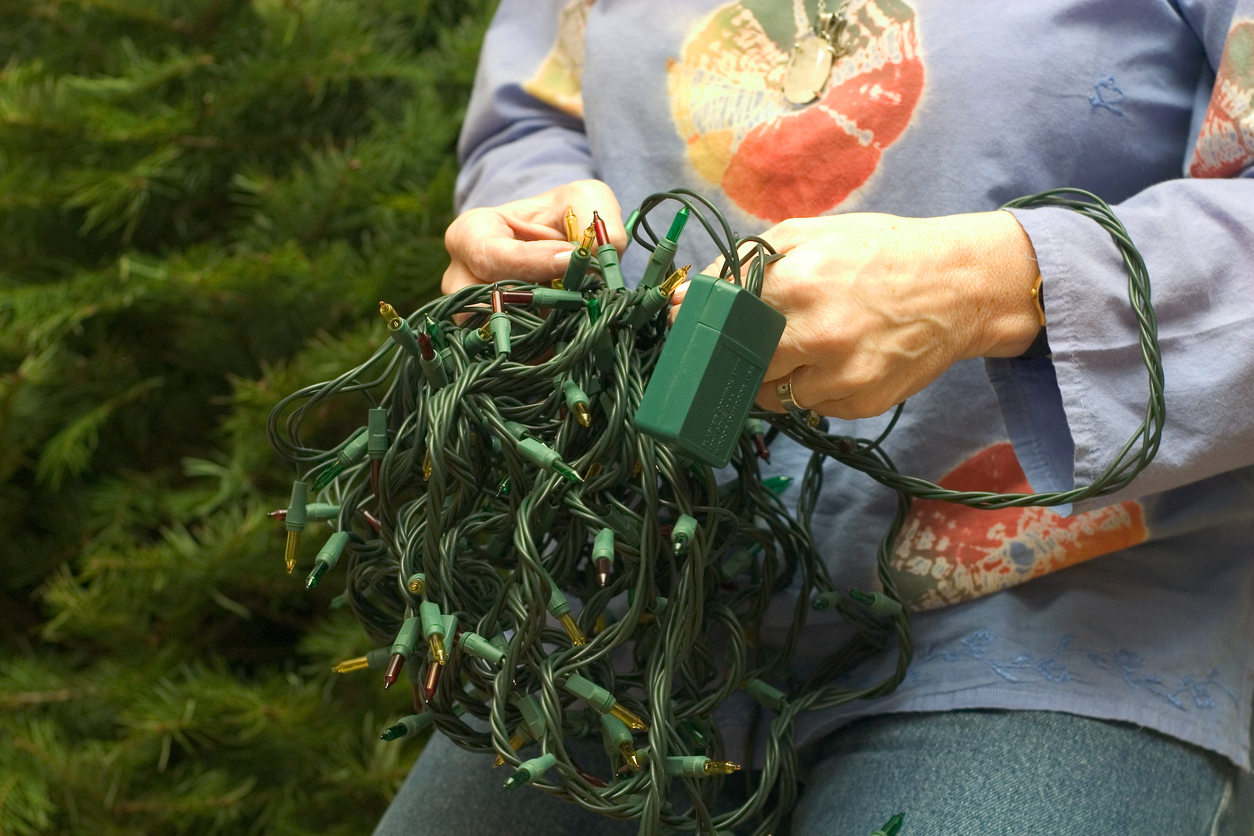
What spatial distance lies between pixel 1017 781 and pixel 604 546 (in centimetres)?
26

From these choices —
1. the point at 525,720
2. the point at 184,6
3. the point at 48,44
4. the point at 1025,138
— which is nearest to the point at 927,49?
the point at 1025,138

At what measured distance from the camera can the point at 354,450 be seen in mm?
460

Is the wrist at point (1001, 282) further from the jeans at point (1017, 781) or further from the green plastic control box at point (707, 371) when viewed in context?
the jeans at point (1017, 781)

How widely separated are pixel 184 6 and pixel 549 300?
72 cm

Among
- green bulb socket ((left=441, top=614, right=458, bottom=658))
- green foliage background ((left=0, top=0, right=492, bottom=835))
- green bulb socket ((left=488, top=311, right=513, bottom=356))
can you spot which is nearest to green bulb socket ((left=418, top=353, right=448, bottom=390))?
green bulb socket ((left=488, top=311, right=513, bottom=356))

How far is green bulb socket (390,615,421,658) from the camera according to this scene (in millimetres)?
397

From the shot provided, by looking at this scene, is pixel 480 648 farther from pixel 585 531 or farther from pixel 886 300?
pixel 886 300

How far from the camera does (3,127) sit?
869 millimetres

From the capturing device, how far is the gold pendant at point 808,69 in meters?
0.55

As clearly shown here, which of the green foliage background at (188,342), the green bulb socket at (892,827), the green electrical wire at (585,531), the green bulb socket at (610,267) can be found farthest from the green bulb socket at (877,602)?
the green foliage background at (188,342)

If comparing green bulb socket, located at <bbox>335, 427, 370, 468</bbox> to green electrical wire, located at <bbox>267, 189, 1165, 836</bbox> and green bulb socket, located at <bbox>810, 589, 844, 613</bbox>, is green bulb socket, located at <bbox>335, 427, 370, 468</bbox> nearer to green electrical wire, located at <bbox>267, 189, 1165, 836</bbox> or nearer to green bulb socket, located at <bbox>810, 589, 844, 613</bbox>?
green electrical wire, located at <bbox>267, 189, 1165, 836</bbox>

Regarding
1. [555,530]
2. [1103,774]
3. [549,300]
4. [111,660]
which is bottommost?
[111,660]

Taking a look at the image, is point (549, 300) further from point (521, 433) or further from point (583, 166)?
point (583, 166)

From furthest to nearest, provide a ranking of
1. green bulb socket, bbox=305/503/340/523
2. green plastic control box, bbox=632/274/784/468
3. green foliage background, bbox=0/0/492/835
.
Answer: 1. green foliage background, bbox=0/0/492/835
2. green bulb socket, bbox=305/503/340/523
3. green plastic control box, bbox=632/274/784/468
